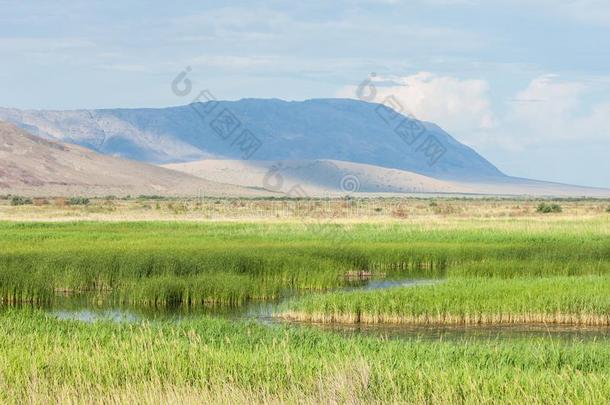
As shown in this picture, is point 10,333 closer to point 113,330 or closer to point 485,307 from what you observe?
point 113,330

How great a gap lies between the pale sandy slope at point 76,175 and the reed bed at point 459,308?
12538 cm

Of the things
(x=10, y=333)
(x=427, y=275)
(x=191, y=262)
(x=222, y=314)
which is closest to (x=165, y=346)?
(x=10, y=333)

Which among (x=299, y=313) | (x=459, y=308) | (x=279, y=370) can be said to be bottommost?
(x=299, y=313)

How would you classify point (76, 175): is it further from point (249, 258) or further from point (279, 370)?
point (279, 370)

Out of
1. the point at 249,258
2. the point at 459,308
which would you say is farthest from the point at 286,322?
the point at 249,258

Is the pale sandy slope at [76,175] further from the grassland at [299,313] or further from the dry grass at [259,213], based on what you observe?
the grassland at [299,313]

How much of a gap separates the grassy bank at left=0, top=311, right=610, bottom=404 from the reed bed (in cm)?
554

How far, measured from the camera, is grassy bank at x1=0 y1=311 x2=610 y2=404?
36.4 feet

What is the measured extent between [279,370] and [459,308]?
9.81 m

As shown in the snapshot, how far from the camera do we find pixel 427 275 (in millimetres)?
32094

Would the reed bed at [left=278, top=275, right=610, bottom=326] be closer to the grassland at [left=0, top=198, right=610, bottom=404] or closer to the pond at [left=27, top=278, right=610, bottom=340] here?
the grassland at [left=0, top=198, right=610, bottom=404]

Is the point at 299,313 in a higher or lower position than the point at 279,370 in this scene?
lower

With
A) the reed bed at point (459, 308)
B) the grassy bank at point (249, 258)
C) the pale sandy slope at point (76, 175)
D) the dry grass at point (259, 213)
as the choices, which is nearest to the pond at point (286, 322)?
the reed bed at point (459, 308)

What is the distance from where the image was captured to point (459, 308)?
2159 cm
